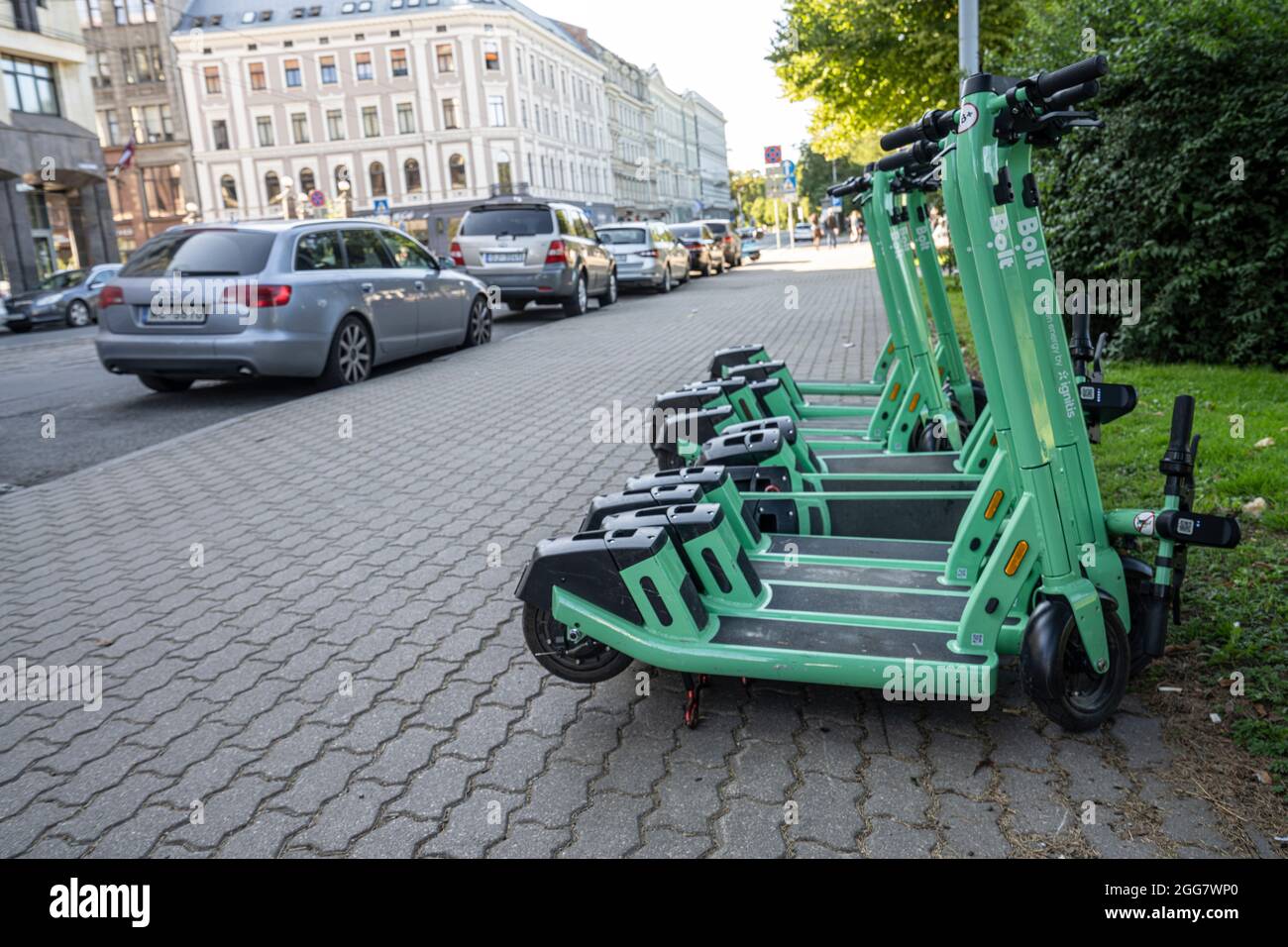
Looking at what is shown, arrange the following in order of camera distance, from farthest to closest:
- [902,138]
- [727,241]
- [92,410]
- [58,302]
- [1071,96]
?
[727,241]
[58,302]
[92,410]
[902,138]
[1071,96]

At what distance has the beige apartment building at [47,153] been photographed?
3622cm

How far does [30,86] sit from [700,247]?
2652 cm

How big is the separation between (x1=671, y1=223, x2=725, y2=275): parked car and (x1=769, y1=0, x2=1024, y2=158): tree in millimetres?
5951

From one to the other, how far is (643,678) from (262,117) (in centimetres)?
7597

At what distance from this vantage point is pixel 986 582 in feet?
9.73

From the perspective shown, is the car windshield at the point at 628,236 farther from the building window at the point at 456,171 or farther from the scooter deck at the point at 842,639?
the building window at the point at 456,171

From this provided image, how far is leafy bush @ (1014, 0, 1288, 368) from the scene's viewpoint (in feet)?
23.9

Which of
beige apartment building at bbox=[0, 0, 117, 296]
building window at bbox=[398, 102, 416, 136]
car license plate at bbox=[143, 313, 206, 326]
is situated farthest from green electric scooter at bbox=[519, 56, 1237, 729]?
building window at bbox=[398, 102, 416, 136]

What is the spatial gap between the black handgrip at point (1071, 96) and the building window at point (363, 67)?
74.8 meters

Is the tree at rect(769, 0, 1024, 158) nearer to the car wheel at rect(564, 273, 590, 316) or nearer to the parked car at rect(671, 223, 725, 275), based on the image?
the parked car at rect(671, 223, 725, 275)

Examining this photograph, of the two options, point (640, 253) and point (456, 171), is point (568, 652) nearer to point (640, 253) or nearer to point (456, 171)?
point (640, 253)

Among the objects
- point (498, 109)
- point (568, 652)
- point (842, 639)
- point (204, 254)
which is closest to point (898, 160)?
point (842, 639)

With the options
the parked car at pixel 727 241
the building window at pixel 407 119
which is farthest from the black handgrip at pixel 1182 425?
the building window at pixel 407 119
